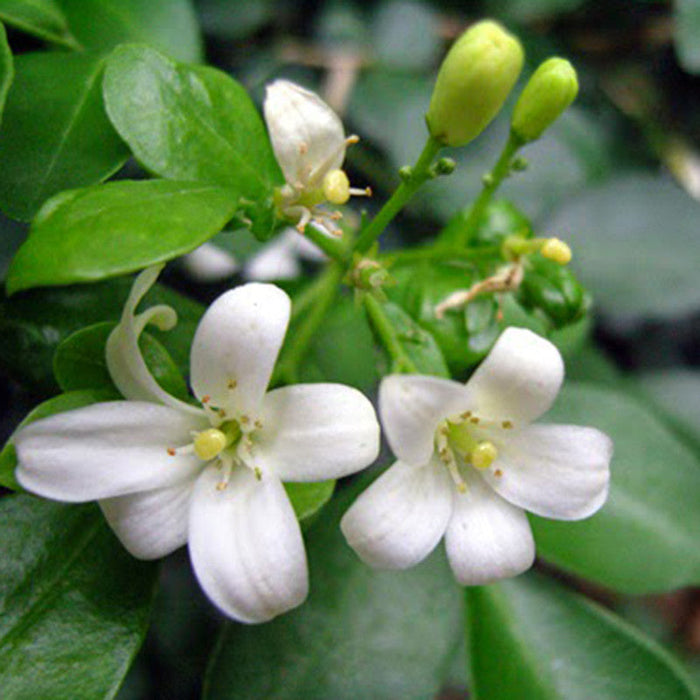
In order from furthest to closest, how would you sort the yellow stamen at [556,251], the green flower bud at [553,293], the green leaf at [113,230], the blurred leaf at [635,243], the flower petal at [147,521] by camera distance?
the blurred leaf at [635,243]
the green flower bud at [553,293]
the yellow stamen at [556,251]
the flower petal at [147,521]
the green leaf at [113,230]

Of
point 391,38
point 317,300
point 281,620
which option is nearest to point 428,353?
point 317,300

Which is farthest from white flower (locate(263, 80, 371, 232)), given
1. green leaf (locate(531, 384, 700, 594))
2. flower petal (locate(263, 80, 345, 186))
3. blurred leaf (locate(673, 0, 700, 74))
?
blurred leaf (locate(673, 0, 700, 74))

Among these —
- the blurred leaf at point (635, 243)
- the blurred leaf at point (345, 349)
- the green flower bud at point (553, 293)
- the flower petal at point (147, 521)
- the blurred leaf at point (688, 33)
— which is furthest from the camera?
the blurred leaf at point (635, 243)

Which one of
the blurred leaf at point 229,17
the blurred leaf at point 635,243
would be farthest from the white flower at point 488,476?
the blurred leaf at point 229,17

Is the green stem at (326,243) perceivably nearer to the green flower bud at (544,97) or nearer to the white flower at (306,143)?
the white flower at (306,143)

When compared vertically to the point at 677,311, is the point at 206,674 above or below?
below

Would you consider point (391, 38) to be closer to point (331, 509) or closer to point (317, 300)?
point (317, 300)

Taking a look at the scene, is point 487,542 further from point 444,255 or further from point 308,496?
point 444,255

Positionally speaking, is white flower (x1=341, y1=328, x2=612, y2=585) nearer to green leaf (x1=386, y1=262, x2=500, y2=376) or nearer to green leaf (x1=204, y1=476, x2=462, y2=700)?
green leaf (x1=386, y1=262, x2=500, y2=376)
